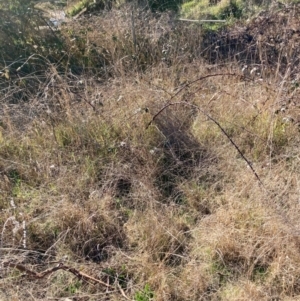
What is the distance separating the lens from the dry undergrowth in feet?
7.27

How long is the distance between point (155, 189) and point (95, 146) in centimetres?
75

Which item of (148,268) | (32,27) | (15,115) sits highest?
(32,27)

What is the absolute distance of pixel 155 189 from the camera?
281 cm

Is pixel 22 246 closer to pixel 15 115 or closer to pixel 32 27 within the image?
pixel 15 115

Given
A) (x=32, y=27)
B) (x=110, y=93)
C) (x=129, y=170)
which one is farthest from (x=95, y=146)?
(x=32, y=27)

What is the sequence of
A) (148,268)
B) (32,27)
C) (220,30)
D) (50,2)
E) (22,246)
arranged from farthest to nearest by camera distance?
1. (50,2)
2. (220,30)
3. (32,27)
4. (22,246)
5. (148,268)

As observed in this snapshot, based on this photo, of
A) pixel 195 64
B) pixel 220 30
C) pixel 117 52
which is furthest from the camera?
pixel 220 30

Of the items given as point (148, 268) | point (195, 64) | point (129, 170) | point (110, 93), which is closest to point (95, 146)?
point (129, 170)

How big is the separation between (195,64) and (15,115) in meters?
2.05

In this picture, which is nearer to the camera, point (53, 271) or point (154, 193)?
point (53, 271)

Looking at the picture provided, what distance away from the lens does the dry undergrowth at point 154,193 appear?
7.27 ft

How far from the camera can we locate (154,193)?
2.78m

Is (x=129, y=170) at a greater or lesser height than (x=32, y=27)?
lesser

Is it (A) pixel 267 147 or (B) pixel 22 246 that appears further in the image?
(A) pixel 267 147
